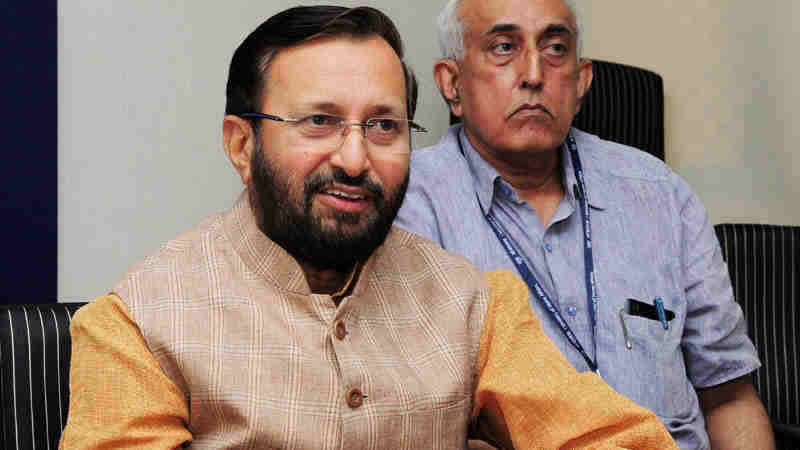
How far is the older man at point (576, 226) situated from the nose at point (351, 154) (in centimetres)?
62

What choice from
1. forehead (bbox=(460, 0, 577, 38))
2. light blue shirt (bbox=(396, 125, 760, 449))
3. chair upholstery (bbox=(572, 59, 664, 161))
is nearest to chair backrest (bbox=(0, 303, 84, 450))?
light blue shirt (bbox=(396, 125, 760, 449))

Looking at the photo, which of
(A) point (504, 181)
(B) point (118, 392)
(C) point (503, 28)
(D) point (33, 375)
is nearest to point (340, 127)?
(B) point (118, 392)

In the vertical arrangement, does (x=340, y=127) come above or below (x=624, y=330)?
above

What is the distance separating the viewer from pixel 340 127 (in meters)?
1.18

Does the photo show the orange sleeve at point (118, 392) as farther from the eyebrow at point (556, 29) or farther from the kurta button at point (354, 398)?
the eyebrow at point (556, 29)

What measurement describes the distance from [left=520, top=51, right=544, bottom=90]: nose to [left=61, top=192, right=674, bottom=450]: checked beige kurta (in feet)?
2.30

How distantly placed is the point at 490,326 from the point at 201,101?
112 cm

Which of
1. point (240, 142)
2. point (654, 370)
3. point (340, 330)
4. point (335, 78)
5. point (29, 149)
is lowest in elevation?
point (654, 370)

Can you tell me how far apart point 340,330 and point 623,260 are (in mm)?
866

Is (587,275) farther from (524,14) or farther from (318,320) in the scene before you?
(318,320)

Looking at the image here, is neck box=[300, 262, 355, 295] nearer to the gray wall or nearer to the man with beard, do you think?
the man with beard

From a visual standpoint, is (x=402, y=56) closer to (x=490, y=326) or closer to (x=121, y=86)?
(x=490, y=326)

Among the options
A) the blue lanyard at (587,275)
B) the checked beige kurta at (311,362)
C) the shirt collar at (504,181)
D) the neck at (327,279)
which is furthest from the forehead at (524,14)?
the neck at (327,279)

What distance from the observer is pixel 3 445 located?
129 cm
